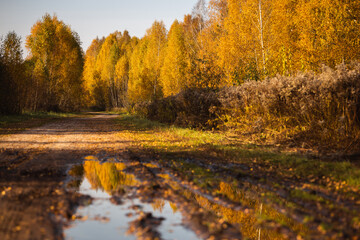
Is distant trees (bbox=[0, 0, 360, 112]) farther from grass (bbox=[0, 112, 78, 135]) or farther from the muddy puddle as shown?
the muddy puddle

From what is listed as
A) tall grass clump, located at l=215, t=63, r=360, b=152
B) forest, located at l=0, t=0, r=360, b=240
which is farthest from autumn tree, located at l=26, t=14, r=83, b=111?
tall grass clump, located at l=215, t=63, r=360, b=152

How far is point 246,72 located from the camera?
14.9 metres

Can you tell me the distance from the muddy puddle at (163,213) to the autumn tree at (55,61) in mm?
32138

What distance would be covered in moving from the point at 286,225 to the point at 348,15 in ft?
43.5

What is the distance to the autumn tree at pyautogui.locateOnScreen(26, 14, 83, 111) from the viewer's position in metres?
35.8

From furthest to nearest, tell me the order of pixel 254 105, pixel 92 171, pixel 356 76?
pixel 254 105 < pixel 356 76 < pixel 92 171

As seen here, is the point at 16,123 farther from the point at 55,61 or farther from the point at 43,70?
the point at 55,61

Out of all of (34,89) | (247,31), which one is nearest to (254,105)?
(247,31)

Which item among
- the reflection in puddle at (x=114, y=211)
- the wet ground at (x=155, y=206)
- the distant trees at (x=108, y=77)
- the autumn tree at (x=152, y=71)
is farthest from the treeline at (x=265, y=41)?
the distant trees at (x=108, y=77)

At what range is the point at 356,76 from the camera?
753 cm

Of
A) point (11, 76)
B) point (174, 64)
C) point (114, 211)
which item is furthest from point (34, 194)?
point (174, 64)

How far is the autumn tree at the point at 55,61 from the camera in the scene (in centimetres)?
3578

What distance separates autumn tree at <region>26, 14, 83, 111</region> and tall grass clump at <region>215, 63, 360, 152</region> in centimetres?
2976

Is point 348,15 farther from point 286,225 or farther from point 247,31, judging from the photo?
point 286,225
